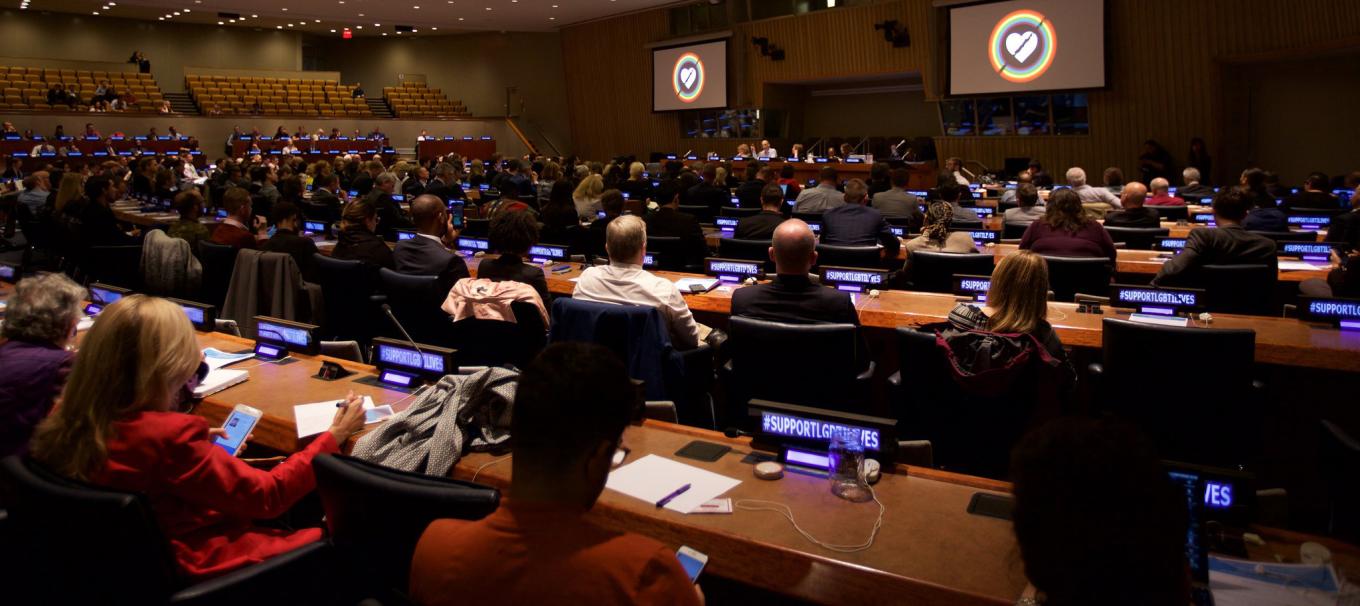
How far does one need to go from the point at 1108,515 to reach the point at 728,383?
2481mm

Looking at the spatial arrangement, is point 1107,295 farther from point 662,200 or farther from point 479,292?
point 662,200

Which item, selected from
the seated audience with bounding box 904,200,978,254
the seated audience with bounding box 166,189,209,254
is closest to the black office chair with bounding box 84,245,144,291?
the seated audience with bounding box 166,189,209,254

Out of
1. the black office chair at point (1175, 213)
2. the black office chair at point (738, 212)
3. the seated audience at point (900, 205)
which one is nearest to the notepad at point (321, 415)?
the black office chair at point (738, 212)

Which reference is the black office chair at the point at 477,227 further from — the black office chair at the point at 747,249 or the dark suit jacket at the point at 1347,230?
the dark suit jacket at the point at 1347,230

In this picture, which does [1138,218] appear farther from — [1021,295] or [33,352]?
[33,352]

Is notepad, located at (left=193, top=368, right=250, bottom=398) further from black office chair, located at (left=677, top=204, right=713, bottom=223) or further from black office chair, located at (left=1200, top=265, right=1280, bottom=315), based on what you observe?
black office chair, located at (left=677, top=204, right=713, bottom=223)

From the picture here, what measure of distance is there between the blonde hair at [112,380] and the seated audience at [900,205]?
636 centimetres

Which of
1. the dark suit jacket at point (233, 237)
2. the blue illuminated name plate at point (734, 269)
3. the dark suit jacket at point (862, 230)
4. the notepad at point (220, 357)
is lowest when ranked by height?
the notepad at point (220, 357)

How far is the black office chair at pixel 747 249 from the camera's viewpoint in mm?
6014

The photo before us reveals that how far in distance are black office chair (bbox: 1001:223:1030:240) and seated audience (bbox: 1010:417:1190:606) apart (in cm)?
627

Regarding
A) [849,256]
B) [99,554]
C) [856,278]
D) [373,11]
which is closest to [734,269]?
[856,278]

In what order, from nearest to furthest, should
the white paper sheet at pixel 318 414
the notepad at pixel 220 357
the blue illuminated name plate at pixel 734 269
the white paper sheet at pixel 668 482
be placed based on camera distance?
the white paper sheet at pixel 668 482
the white paper sheet at pixel 318 414
the notepad at pixel 220 357
the blue illuminated name plate at pixel 734 269

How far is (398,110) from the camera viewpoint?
24.1 metres

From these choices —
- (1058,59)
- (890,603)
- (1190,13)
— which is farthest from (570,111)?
(890,603)
